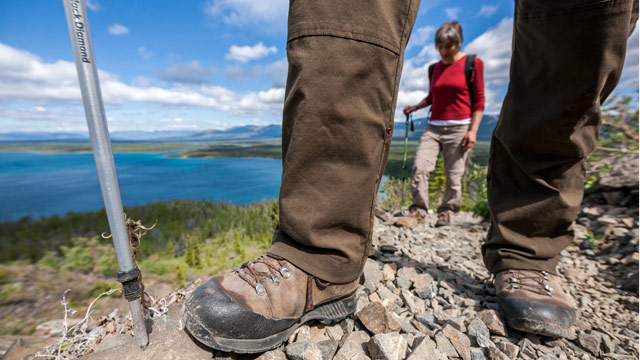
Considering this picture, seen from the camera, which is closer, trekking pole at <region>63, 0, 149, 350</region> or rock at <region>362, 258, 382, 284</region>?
trekking pole at <region>63, 0, 149, 350</region>

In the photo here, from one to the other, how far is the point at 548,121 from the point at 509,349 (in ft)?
3.41

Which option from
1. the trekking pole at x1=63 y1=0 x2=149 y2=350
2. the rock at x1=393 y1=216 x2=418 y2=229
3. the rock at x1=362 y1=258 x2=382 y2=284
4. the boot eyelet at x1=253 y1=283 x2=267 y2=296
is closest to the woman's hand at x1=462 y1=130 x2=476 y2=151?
the rock at x1=393 y1=216 x2=418 y2=229

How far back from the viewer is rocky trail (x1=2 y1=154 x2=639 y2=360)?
1053 mm

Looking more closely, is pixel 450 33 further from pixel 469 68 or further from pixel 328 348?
pixel 328 348

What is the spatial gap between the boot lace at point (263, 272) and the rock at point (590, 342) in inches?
52.9

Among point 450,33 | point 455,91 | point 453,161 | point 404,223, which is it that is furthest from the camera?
point 453,161

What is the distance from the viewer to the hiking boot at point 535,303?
3.93 feet

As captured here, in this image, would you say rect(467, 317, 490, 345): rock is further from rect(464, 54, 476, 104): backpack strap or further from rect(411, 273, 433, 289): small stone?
rect(464, 54, 476, 104): backpack strap

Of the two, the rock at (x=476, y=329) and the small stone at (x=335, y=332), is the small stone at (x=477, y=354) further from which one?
the small stone at (x=335, y=332)

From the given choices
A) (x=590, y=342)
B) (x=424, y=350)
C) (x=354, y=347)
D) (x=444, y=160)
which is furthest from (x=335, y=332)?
(x=444, y=160)

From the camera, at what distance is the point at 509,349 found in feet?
3.76

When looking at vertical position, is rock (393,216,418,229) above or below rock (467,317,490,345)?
below

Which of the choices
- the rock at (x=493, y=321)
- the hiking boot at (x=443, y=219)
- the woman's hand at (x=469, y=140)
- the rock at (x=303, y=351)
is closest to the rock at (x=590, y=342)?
the rock at (x=493, y=321)

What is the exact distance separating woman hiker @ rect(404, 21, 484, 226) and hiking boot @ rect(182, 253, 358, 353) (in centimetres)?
299
